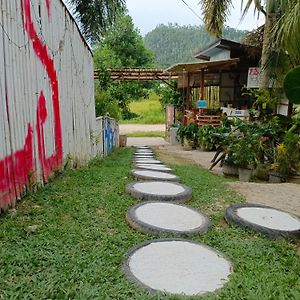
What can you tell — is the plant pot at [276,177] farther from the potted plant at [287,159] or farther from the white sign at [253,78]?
the white sign at [253,78]

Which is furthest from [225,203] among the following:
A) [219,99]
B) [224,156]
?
[219,99]

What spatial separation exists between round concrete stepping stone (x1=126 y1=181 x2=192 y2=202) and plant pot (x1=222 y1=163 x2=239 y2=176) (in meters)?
2.74

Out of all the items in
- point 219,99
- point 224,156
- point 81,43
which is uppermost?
point 81,43

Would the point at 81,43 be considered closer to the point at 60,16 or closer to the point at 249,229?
the point at 60,16

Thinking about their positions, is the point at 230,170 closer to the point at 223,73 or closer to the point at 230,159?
the point at 230,159

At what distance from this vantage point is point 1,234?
85.2 inches

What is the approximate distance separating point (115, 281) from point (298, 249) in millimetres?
1511

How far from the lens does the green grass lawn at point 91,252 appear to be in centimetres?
169

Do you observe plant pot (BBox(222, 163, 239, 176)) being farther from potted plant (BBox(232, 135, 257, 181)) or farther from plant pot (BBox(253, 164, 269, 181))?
plant pot (BBox(253, 164, 269, 181))

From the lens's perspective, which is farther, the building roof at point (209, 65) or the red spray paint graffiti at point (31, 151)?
the building roof at point (209, 65)

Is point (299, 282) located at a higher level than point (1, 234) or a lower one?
lower

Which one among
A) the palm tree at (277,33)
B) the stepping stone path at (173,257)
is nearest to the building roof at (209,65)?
the palm tree at (277,33)

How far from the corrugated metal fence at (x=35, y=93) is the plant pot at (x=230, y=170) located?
3.06 meters

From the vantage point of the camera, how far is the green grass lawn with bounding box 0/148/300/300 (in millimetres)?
1688
